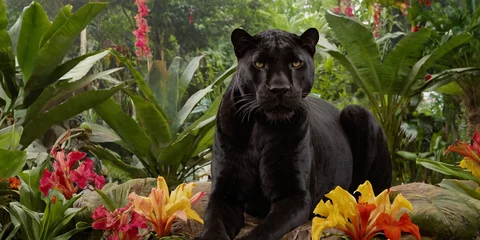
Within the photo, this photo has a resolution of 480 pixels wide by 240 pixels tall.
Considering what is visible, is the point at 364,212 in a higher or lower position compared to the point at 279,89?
lower

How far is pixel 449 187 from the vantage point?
1.86 meters

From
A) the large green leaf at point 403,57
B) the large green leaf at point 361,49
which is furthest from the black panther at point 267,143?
the large green leaf at point 403,57

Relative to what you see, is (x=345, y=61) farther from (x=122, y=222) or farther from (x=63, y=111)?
Result: (x=122, y=222)

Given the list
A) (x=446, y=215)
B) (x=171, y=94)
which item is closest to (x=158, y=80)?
(x=171, y=94)

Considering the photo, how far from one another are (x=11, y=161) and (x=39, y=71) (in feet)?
4.32

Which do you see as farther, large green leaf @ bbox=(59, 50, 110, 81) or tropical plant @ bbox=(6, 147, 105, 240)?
large green leaf @ bbox=(59, 50, 110, 81)

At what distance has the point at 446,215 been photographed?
1.65 meters

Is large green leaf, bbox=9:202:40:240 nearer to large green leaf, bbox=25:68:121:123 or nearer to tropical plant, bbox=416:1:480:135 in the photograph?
large green leaf, bbox=25:68:121:123

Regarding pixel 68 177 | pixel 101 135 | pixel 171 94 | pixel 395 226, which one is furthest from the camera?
pixel 171 94

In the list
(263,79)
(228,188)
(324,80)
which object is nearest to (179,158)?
(228,188)

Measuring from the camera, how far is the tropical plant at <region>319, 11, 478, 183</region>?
169 inches

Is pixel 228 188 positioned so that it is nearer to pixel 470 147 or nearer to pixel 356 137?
pixel 356 137

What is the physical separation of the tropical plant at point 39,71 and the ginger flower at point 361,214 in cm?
172

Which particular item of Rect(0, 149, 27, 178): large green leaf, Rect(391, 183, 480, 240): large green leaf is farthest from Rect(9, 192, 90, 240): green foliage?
Rect(391, 183, 480, 240): large green leaf
